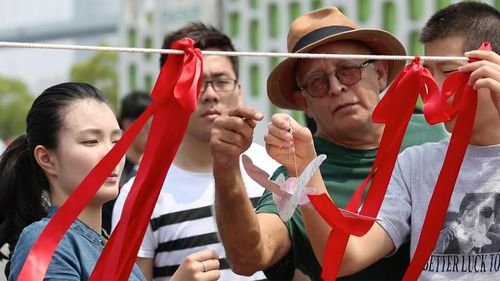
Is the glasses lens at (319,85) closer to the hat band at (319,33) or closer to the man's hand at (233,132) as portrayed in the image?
the hat band at (319,33)

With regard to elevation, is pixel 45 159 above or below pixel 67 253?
above

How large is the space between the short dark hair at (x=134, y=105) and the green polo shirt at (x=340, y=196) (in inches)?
134


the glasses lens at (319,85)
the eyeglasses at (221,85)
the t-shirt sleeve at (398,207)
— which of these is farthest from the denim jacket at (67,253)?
the eyeglasses at (221,85)

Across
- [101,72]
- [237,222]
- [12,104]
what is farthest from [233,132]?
[12,104]

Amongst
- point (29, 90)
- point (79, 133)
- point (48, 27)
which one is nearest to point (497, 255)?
point (79, 133)

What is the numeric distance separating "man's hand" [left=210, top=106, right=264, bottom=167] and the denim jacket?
442mm

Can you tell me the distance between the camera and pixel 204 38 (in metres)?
4.22

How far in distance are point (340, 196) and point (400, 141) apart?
0.51m

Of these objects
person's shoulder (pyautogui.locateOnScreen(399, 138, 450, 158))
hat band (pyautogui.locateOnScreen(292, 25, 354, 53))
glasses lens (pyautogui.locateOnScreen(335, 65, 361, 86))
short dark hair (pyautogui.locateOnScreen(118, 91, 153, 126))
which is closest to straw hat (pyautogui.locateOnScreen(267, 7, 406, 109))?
hat band (pyautogui.locateOnScreen(292, 25, 354, 53))

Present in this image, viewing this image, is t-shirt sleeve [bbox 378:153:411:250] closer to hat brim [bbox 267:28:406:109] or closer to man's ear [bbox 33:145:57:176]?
hat brim [bbox 267:28:406:109]

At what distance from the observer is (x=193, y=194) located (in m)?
3.91

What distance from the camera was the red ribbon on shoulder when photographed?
2.70m

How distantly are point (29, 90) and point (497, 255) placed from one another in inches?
1823

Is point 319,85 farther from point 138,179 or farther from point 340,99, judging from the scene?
point 138,179
